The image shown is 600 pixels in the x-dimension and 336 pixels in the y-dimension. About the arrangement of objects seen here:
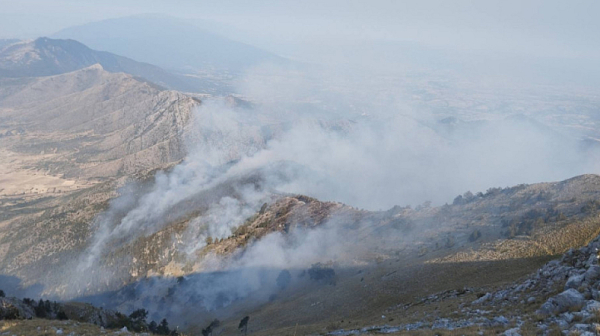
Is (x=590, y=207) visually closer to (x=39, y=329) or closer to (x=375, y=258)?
(x=375, y=258)

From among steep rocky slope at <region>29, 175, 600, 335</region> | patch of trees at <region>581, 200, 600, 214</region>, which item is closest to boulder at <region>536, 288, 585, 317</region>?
steep rocky slope at <region>29, 175, 600, 335</region>

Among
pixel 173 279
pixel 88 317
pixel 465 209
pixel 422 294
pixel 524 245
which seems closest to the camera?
pixel 422 294

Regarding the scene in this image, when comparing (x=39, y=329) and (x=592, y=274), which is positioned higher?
(x=592, y=274)

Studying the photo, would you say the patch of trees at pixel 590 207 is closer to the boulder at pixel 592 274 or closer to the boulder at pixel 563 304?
the boulder at pixel 592 274

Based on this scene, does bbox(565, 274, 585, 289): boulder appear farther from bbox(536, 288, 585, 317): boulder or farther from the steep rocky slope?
the steep rocky slope

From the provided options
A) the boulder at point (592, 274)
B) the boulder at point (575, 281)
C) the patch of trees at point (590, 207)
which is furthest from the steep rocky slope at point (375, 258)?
the boulder at point (592, 274)

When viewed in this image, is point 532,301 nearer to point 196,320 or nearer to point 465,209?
point 465,209

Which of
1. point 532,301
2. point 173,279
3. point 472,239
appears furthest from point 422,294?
point 173,279

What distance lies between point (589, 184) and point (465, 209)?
25130mm

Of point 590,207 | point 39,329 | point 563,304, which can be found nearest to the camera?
point 563,304

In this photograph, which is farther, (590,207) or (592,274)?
(590,207)

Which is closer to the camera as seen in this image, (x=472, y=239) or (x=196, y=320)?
(x=472, y=239)

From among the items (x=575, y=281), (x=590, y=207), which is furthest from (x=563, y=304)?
(x=590, y=207)

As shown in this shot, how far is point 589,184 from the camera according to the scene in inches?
2630
